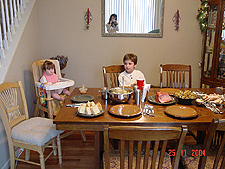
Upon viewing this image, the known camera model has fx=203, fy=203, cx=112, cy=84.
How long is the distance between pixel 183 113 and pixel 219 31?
2144 mm

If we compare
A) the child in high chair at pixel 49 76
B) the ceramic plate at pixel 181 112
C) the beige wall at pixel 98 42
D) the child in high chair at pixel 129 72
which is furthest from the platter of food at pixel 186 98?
the beige wall at pixel 98 42

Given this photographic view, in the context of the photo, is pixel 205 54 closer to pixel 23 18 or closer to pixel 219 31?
pixel 219 31

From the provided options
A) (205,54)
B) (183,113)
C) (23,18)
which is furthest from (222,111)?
(23,18)

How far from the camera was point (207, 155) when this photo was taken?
129 cm

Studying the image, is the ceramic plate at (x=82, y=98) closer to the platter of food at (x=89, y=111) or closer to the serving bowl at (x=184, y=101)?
the platter of food at (x=89, y=111)

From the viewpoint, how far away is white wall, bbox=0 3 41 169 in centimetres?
208

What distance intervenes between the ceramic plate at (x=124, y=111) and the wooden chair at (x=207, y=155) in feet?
1.64

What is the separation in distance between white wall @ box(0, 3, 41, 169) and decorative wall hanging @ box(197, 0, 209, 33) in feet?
8.92

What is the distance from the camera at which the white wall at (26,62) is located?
2.08 m

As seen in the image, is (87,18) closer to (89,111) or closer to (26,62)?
(26,62)

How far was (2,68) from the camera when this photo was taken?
2141 millimetres

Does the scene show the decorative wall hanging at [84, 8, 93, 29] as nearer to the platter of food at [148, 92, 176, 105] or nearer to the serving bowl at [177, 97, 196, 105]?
the platter of food at [148, 92, 176, 105]

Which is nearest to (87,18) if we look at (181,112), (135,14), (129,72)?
(135,14)

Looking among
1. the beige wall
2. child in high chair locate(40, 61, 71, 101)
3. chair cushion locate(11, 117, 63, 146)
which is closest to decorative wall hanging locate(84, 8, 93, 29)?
the beige wall
